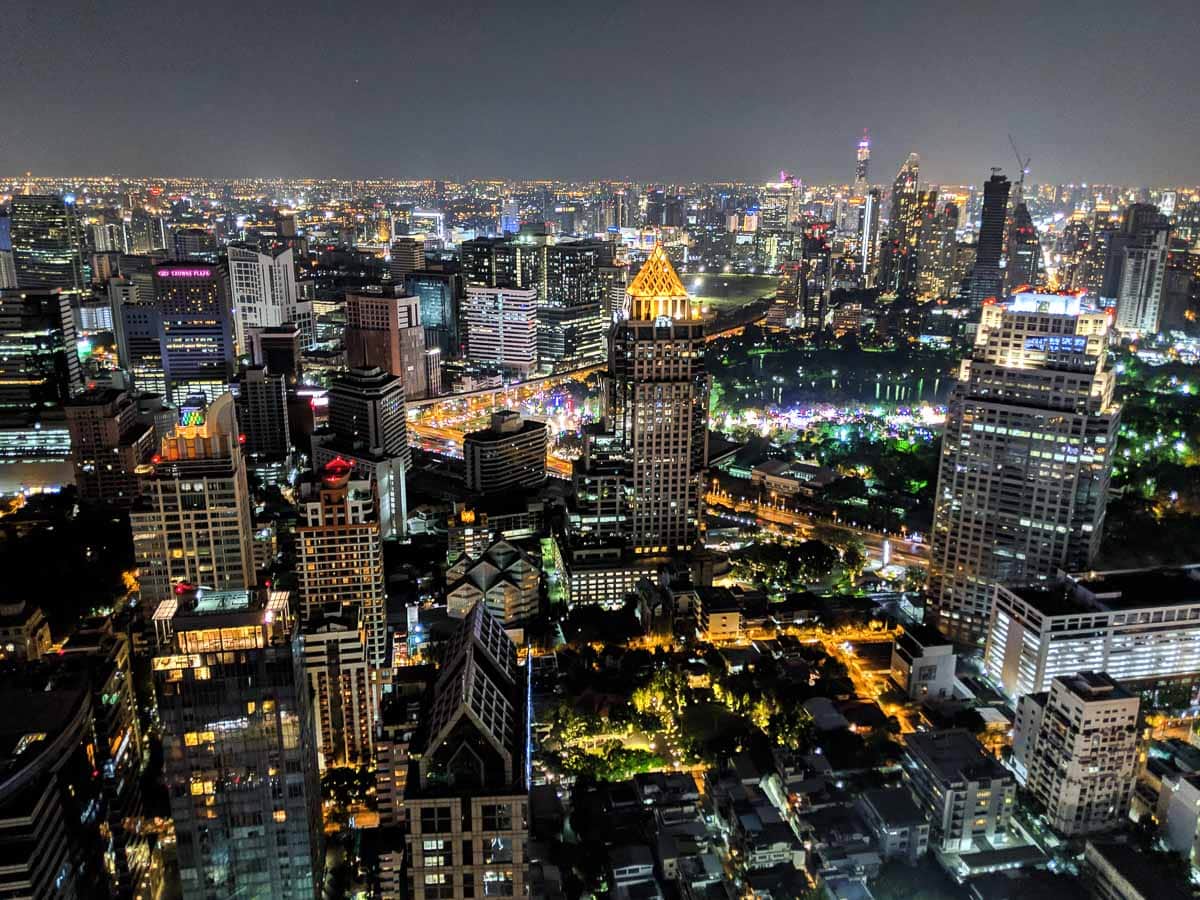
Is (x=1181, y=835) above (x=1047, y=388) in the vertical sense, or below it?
below

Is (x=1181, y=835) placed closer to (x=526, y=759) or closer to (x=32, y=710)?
(x=526, y=759)

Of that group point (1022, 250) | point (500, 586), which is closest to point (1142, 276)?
point (1022, 250)

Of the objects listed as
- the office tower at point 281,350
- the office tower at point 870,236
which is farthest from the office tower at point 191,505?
the office tower at point 870,236

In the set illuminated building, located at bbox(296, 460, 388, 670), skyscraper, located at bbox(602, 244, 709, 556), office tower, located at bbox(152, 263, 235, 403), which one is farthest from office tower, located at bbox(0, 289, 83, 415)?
skyscraper, located at bbox(602, 244, 709, 556)

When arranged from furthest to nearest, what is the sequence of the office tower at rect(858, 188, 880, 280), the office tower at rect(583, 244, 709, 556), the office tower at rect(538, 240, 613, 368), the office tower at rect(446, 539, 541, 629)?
the office tower at rect(858, 188, 880, 280), the office tower at rect(538, 240, 613, 368), the office tower at rect(583, 244, 709, 556), the office tower at rect(446, 539, 541, 629)

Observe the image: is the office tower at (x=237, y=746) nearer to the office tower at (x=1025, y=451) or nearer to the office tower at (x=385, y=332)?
the office tower at (x=1025, y=451)

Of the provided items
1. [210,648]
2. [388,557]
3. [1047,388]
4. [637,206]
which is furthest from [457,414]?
[637,206]

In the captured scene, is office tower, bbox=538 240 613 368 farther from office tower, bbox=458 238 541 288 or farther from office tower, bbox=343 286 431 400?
office tower, bbox=343 286 431 400
